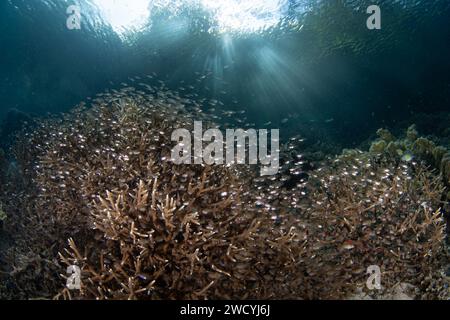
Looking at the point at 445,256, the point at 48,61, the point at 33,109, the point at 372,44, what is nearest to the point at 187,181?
the point at 445,256

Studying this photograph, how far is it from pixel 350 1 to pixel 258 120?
8262mm

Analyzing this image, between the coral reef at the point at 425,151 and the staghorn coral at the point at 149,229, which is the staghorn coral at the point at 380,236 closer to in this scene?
the staghorn coral at the point at 149,229

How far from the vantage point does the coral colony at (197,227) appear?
131 inches

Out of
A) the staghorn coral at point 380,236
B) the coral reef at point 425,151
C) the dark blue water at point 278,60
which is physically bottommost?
the staghorn coral at point 380,236

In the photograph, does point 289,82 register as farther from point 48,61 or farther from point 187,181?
point 187,181

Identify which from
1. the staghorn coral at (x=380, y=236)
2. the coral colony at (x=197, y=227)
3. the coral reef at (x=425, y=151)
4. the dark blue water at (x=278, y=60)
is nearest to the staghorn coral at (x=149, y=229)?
the coral colony at (x=197, y=227)

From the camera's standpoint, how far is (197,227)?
3.59 meters

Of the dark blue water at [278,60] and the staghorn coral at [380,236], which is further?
the dark blue water at [278,60]

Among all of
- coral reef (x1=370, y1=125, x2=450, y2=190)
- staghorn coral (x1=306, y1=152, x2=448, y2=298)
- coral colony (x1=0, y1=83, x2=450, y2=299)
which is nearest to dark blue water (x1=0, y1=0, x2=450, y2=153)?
coral reef (x1=370, y1=125, x2=450, y2=190)

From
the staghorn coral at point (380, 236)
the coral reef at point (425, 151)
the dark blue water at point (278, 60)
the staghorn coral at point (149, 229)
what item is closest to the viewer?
the staghorn coral at point (149, 229)

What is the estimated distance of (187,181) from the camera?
13.6 feet

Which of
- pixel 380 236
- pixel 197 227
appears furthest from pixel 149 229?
pixel 380 236

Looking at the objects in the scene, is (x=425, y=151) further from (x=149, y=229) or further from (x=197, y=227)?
(x=149, y=229)

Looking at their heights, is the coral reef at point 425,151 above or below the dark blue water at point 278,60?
below
